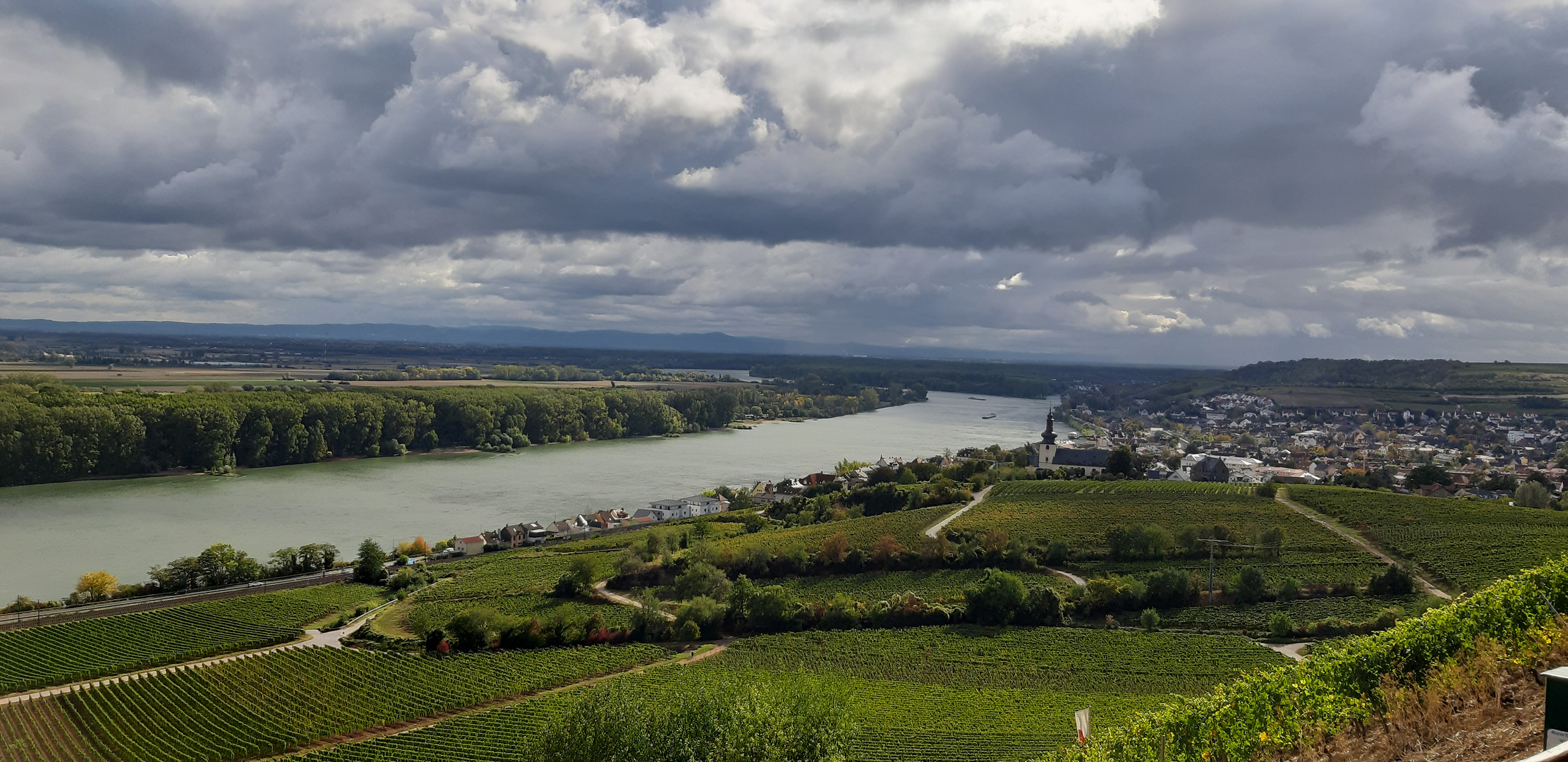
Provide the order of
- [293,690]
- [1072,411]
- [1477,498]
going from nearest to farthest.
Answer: [293,690], [1477,498], [1072,411]

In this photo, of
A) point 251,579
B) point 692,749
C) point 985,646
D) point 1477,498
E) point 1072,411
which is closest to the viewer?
point 692,749

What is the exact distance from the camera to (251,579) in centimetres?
3784

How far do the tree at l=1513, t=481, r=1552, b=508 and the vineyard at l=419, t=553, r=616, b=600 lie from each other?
4765cm

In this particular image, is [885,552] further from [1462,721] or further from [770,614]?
[1462,721]

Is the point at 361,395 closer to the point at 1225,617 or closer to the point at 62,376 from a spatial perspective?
the point at 62,376

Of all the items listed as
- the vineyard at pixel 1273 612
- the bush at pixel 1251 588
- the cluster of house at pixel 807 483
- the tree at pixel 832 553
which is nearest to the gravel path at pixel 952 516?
the tree at pixel 832 553

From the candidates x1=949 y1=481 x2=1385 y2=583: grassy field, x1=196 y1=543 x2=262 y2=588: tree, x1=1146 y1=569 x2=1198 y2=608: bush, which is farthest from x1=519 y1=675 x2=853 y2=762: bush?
x1=196 y1=543 x2=262 y2=588: tree

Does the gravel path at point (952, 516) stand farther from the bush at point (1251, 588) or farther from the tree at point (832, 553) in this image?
the bush at point (1251, 588)

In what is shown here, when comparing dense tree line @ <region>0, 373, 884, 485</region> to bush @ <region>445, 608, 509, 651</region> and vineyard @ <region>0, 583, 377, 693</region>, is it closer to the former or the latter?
vineyard @ <region>0, 583, 377, 693</region>

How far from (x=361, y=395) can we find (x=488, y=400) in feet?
41.1

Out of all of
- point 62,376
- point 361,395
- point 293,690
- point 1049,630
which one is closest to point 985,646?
point 1049,630

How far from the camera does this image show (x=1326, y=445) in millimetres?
87938

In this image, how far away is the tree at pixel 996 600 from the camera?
32.4 m

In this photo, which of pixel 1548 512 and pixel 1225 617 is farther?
pixel 1548 512
